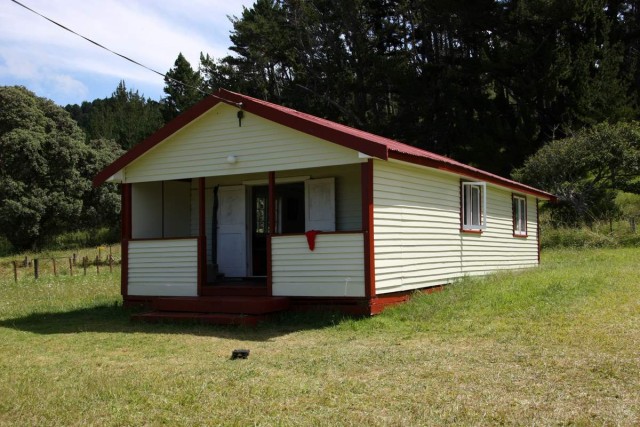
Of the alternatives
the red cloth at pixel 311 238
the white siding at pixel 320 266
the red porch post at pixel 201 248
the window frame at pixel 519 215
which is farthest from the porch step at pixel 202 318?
the window frame at pixel 519 215

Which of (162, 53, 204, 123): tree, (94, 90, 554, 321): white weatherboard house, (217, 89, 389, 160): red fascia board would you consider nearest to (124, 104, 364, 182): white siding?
(94, 90, 554, 321): white weatherboard house

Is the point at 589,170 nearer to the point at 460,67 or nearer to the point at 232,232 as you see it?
the point at 460,67

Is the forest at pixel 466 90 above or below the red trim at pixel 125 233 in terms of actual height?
above

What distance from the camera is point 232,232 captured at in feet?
44.7

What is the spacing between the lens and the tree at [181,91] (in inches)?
1686

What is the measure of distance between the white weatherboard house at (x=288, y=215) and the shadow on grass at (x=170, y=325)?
291 mm

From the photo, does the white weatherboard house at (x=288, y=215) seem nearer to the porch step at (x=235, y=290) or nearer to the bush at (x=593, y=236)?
the porch step at (x=235, y=290)

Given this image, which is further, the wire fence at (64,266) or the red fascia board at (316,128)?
the wire fence at (64,266)

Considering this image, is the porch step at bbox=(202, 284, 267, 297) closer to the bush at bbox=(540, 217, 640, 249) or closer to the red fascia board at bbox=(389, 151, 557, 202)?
the red fascia board at bbox=(389, 151, 557, 202)

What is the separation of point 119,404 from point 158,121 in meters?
48.4

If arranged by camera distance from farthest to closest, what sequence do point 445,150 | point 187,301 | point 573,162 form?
1. point 445,150
2. point 573,162
3. point 187,301

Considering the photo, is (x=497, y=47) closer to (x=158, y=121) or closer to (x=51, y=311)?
(x=51, y=311)

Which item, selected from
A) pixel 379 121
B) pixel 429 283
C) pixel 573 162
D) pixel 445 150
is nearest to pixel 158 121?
pixel 379 121

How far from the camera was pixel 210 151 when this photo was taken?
11.9 metres
